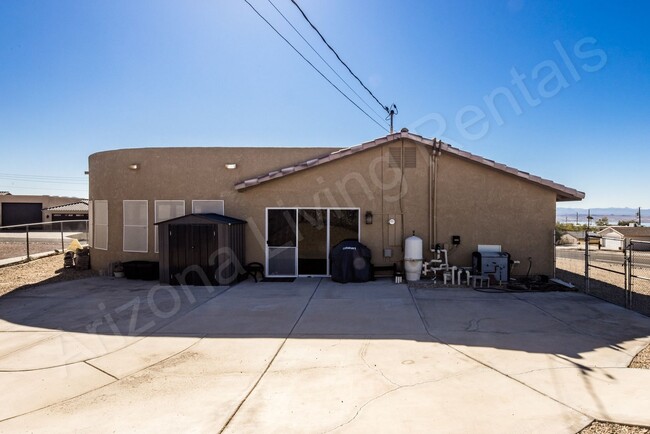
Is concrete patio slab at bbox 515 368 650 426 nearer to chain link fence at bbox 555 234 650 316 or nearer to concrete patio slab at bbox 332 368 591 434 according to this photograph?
concrete patio slab at bbox 332 368 591 434

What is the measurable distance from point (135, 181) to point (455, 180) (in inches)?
396

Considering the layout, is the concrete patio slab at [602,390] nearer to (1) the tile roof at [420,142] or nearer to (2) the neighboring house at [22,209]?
(1) the tile roof at [420,142]

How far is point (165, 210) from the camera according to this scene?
12.2 meters

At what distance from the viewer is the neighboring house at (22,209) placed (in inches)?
1372

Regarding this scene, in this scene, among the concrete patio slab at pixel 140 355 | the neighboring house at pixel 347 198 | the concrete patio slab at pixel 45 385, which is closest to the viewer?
the concrete patio slab at pixel 45 385

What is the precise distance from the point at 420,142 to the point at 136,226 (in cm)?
934

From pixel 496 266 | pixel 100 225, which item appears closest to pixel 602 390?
pixel 496 266

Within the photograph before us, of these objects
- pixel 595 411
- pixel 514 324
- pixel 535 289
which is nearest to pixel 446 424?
pixel 595 411

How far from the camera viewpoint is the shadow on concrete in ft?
20.4

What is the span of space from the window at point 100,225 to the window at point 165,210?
1.97m

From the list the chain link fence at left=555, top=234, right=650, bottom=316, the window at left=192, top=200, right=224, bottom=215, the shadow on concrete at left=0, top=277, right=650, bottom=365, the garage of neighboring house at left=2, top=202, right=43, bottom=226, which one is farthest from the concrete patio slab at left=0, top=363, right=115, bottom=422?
the garage of neighboring house at left=2, top=202, right=43, bottom=226

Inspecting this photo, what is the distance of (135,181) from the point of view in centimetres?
1241

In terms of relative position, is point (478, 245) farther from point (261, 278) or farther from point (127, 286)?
point (127, 286)

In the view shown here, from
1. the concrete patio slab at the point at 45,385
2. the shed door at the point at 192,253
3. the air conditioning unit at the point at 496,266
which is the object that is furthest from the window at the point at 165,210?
the air conditioning unit at the point at 496,266
